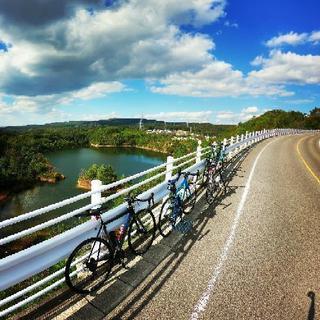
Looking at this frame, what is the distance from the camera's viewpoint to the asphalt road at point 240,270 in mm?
4879

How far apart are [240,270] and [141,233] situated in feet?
6.67

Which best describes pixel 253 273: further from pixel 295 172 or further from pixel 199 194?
pixel 295 172

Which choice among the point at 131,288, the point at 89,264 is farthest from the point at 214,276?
the point at 89,264

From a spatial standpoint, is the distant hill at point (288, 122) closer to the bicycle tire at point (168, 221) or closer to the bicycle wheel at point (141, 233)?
the bicycle tire at point (168, 221)

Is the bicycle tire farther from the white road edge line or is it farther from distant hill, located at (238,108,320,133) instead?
distant hill, located at (238,108,320,133)

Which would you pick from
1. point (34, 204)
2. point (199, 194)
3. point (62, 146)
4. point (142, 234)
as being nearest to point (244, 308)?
point (142, 234)

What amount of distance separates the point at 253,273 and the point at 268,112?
177 meters

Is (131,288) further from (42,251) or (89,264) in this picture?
(42,251)

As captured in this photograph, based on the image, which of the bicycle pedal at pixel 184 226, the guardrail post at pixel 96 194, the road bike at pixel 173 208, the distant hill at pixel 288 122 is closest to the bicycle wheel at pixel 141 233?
the road bike at pixel 173 208

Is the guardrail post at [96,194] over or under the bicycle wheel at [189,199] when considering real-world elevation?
over

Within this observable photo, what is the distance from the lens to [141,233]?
6.77m

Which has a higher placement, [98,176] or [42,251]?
[42,251]

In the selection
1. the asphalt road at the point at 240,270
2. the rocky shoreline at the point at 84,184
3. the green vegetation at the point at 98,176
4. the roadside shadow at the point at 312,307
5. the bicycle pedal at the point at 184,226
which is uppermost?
the bicycle pedal at the point at 184,226

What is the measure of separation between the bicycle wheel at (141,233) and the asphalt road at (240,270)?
22.7 inches
